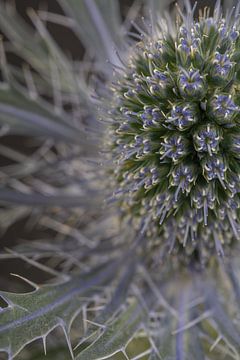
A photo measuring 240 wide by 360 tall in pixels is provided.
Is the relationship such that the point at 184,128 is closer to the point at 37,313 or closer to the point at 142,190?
the point at 142,190

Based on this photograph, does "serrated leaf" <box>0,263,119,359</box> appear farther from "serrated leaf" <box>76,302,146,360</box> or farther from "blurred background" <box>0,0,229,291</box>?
"blurred background" <box>0,0,229,291</box>

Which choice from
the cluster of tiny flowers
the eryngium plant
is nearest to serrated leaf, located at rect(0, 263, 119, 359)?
the eryngium plant

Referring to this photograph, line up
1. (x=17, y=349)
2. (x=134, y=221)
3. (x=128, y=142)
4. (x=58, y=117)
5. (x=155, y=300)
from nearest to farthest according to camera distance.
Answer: (x=17, y=349)
(x=128, y=142)
(x=134, y=221)
(x=155, y=300)
(x=58, y=117)

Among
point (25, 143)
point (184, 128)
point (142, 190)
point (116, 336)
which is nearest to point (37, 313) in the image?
point (116, 336)

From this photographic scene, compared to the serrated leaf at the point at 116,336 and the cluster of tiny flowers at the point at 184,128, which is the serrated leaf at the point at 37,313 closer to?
the serrated leaf at the point at 116,336

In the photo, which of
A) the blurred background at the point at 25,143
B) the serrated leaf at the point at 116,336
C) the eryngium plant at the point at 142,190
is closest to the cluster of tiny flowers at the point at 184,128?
the eryngium plant at the point at 142,190

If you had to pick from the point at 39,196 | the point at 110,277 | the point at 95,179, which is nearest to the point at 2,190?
the point at 39,196

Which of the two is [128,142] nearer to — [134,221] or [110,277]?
[134,221]
